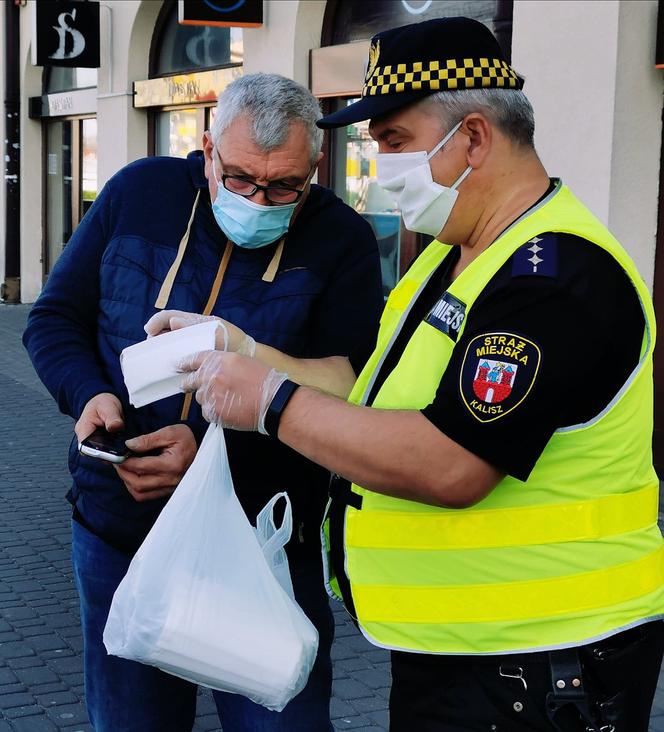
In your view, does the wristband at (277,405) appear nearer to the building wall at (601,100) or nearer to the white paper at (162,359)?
the white paper at (162,359)

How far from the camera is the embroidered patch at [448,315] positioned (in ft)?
6.03

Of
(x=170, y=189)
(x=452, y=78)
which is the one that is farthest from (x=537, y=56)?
(x=452, y=78)

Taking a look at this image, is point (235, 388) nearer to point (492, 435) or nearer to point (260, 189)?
point (492, 435)

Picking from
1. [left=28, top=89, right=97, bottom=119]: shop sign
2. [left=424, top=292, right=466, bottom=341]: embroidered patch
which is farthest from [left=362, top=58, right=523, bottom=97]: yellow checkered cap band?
[left=28, top=89, right=97, bottom=119]: shop sign

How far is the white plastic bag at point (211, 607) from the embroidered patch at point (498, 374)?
0.63 metres

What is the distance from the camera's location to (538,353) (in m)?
1.66

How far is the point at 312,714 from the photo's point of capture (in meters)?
2.57

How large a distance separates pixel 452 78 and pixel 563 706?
40.9 inches

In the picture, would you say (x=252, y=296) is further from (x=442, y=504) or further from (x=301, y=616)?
(x=442, y=504)

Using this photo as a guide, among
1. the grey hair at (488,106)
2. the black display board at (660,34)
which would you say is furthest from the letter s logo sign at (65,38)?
the grey hair at (488,106)

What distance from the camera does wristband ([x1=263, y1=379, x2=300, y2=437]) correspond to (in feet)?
6.18

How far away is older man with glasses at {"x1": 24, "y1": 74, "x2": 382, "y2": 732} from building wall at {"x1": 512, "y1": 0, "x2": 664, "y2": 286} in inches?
177

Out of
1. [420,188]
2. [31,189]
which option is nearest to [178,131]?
[31,189]

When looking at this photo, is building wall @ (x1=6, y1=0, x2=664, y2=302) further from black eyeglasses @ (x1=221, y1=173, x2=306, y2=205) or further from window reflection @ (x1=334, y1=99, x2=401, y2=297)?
black eyeglasses @ (x1=221, y1=173, x2=306, y2=205)
